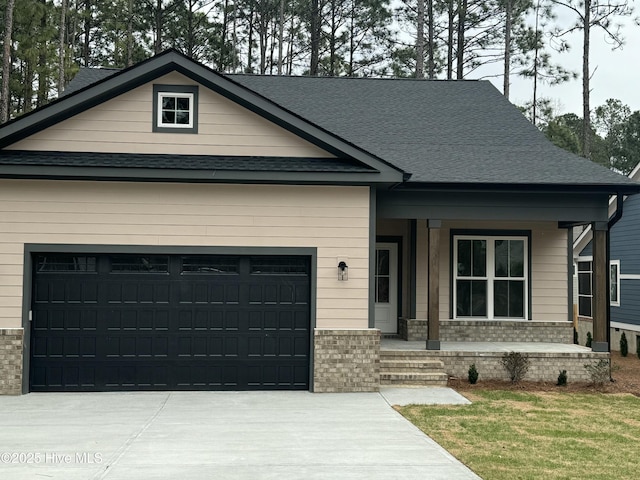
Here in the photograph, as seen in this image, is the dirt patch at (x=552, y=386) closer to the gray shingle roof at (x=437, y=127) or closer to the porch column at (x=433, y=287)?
the porch column at (x=433, y=287)

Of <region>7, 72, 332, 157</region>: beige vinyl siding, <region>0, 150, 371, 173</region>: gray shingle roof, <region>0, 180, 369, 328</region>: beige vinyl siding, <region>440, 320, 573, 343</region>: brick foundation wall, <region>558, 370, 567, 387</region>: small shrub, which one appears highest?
<region>7, 72, 332, 157</region>: beige vinyl siding

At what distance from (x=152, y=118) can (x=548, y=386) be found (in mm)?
8180

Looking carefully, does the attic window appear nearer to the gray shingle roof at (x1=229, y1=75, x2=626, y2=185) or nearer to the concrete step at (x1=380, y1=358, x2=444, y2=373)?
the gray shingle roof at (x1=229, y1=75, x2=626, y2=185)

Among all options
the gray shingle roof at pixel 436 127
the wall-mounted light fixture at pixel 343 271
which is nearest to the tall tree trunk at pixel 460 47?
the gray shingle roof at pixel 436 127

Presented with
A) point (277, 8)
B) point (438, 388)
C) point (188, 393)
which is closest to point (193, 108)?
point (188, 393)

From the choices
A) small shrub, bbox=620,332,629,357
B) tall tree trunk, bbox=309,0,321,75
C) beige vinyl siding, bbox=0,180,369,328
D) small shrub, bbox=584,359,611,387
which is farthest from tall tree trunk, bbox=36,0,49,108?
small shrub, bbox=584,359,611,387

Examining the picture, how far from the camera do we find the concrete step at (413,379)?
506 inches

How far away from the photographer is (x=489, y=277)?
623 inches

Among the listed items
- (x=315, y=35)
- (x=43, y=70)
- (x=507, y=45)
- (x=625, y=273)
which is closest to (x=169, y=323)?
(x=625, y=273)

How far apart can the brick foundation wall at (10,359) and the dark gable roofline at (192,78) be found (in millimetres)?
3035

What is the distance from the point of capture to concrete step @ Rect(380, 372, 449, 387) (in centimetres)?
1284

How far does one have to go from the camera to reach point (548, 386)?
1334 cm

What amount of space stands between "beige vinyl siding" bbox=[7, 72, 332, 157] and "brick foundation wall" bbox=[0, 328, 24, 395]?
9.79ft

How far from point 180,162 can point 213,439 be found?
16.4 ft
